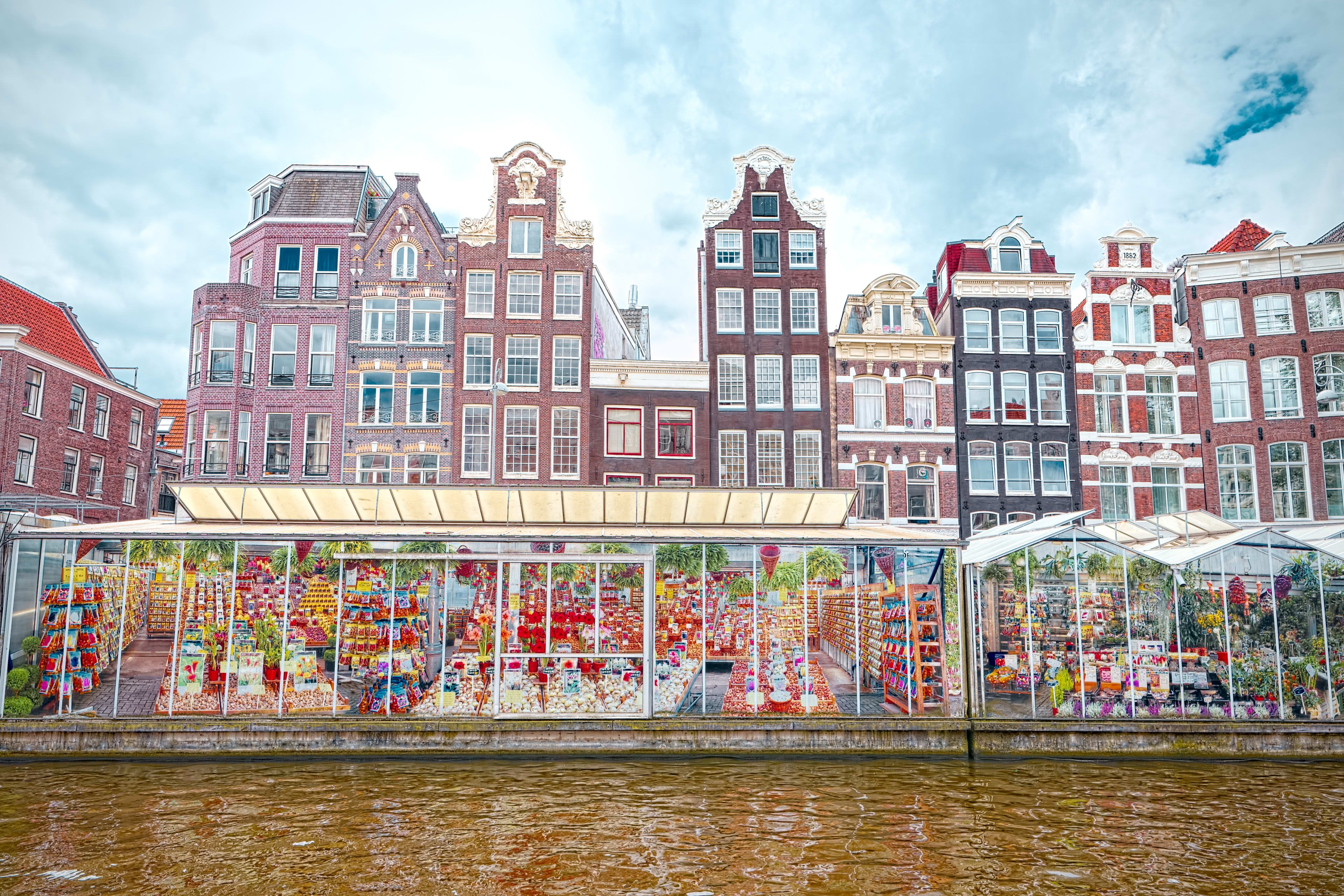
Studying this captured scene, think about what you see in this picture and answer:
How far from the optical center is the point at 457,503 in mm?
21281

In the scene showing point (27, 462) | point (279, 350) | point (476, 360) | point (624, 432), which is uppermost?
point (279, 350)

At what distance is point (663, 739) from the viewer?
58.0 ft

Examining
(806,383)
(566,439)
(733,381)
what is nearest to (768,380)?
Answer: (733,381)

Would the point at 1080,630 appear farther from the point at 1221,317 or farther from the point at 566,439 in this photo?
the point at 1221,317

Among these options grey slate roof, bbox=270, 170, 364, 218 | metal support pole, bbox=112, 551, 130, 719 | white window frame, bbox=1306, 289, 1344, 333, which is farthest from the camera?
grey slate roof, bbox=270, 170, 364, 218

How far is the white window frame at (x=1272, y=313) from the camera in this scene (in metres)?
35.3

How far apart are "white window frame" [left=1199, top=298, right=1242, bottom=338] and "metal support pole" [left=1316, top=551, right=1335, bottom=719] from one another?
19414 millimetres

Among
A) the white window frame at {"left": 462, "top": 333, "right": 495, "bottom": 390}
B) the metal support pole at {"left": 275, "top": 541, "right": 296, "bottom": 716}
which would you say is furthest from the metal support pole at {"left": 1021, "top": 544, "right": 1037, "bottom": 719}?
the white window frame at {"left": 462, "top": 333, "right": 495, "bottom": 390}

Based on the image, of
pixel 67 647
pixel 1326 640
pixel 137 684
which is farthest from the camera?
pixel 137 684

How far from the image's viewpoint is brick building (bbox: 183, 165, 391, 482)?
115ft

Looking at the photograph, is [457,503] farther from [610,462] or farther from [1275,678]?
[1275,678]

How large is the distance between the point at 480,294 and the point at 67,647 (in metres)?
21.3

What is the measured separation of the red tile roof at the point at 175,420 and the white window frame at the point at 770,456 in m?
28.5

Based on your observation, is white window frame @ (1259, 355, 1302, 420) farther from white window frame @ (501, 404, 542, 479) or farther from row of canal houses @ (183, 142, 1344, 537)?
white window frame @ (501, 404, 542, 479)
